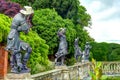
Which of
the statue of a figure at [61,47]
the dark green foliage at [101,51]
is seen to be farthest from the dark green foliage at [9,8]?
the statue of a figure at [61,47]

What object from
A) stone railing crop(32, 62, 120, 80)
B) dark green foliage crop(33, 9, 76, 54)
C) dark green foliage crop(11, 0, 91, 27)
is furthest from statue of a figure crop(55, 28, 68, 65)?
dark green foliage crop(11, 0, 91, 27)

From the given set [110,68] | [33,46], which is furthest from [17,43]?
[110,68]

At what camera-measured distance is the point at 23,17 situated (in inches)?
372

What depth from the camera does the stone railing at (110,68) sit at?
30.3 metres

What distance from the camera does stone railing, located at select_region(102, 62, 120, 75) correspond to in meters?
30.3

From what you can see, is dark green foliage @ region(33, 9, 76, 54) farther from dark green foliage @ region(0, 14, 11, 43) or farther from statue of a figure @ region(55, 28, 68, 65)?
statue of a figure @ region(55, 28, 68, 65)

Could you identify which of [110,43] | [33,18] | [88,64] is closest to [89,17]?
[110,43]

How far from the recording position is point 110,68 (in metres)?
30.8

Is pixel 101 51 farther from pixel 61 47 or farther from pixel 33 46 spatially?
pixel 61 47

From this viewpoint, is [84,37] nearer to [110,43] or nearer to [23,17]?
[110,43]

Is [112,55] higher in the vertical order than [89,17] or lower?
lower

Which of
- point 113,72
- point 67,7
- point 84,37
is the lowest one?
point 113,72

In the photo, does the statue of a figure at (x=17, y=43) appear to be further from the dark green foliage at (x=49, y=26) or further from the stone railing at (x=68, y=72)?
the dark green foliage at (x=49, y=26)

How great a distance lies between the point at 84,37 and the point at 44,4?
540 centimetres
